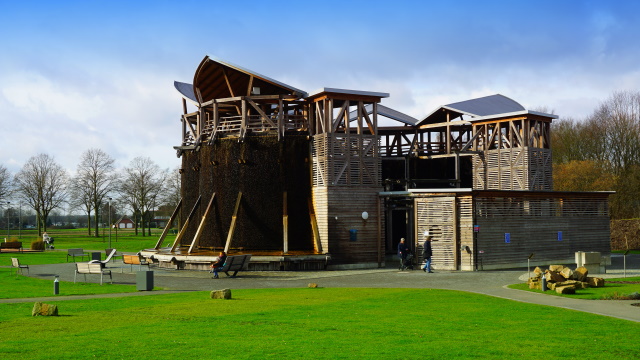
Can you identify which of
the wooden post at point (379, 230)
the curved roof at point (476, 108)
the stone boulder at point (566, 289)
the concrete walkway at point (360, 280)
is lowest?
the concrete walkway at point (360, 280)

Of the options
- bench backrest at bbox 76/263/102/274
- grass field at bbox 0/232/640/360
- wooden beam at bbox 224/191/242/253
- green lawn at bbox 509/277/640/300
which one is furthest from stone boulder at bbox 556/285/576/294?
bench backrest at bbox 76/263/102/274

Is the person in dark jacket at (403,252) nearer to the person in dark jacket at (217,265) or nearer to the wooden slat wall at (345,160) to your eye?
the wooden slat wall at (345,160)

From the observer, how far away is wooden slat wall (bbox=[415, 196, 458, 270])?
29141mm

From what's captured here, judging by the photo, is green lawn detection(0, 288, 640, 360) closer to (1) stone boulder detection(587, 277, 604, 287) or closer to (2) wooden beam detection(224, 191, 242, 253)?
(1) stone boulder detection(587, 277, 604, 287)

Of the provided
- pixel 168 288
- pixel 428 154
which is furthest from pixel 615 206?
pixel 168 288

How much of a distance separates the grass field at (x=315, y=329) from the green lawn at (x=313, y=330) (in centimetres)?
2

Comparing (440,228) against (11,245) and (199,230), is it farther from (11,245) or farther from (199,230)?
(11,245)

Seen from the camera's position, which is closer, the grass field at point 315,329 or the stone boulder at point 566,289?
the grass field at point 315,329

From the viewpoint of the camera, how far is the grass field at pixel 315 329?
429 inches

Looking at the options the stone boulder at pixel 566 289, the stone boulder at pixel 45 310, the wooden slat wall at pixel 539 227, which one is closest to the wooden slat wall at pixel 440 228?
the wooden slat wall at pixel 539 227

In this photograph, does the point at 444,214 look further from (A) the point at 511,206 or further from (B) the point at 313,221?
(B) the point at 313,221

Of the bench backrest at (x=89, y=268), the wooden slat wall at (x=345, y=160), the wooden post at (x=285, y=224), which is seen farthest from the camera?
the wooden slat wall at (x=345, y=160)

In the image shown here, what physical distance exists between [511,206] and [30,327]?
74.7 ft

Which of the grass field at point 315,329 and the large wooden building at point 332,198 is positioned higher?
the large wooden building at point 332,198
